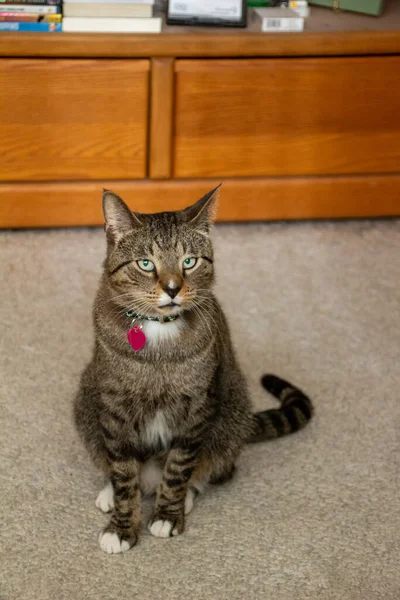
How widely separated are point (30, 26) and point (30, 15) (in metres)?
0.03

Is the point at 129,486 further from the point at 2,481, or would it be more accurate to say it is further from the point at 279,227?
the point at 279,227

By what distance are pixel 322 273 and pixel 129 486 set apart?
1041 mm

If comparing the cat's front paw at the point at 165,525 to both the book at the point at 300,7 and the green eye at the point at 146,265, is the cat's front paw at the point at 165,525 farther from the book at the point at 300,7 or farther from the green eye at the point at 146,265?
the book at the point at 300,7

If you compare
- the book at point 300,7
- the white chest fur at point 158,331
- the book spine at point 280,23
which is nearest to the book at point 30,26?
the book spine at point 280,23

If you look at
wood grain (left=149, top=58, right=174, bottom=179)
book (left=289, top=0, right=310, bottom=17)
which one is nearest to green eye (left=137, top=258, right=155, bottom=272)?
wood grain (left=149, top=58, right=174, bottom=179)

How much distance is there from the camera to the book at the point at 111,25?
7.04 feet

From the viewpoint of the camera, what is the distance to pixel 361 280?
2.27 m

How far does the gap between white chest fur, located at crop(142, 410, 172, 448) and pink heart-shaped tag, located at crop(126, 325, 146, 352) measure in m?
0.11

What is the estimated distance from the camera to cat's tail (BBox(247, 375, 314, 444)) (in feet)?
5.42

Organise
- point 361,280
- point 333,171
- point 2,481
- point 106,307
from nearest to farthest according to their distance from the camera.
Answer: point 106,307 < point 2,481 < point 361,280 < point 333,171

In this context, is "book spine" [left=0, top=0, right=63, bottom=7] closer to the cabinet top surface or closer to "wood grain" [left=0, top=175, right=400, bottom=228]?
the cabinet top surface

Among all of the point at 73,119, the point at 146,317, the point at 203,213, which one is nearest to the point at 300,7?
the point at 73,119

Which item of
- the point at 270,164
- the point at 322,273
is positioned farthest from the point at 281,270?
the point at 270,164

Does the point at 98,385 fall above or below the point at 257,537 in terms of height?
above
